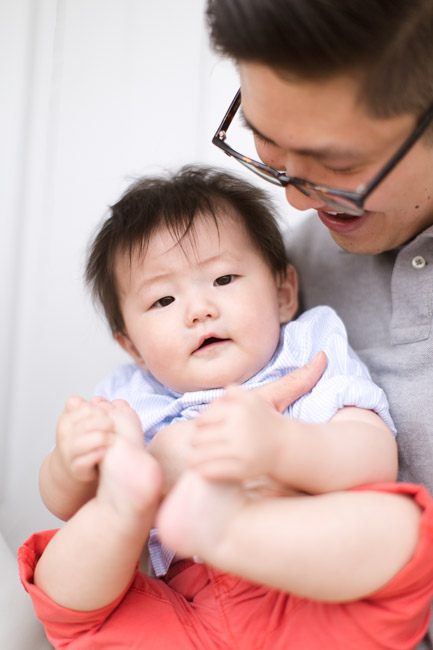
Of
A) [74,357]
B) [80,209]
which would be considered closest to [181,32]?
[80,209]

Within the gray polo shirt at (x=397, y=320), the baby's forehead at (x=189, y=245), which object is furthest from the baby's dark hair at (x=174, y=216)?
the gray polo shirt at (x=397, y=320)

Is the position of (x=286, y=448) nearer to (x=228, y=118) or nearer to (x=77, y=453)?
(x=77, y=453)

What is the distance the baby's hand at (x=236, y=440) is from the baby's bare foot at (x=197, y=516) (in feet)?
0.06

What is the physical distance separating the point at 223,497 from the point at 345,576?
19cm

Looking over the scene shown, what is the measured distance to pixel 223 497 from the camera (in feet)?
2.60

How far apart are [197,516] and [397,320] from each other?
0.60 m

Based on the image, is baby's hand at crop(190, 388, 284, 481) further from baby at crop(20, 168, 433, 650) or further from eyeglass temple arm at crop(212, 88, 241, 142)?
eyeglass temple arm at crop(212, 88, 241, 142)

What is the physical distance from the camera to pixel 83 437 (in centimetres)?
91

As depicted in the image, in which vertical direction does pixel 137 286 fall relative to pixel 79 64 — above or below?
below

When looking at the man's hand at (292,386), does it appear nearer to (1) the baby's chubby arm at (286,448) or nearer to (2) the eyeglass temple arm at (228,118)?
(1) the baby's chubby arm at (286,448)

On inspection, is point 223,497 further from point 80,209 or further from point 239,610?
point 80,209

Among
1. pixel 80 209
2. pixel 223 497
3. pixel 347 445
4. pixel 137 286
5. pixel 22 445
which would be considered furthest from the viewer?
pixel 80 209

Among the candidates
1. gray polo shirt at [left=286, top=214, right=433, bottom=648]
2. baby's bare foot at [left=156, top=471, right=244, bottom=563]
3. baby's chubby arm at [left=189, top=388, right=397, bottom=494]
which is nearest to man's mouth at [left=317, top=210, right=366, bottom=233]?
gray polo shirt at [left=286, top=214, right=433, bottom=648]

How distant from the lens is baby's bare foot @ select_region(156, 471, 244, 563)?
77cm
